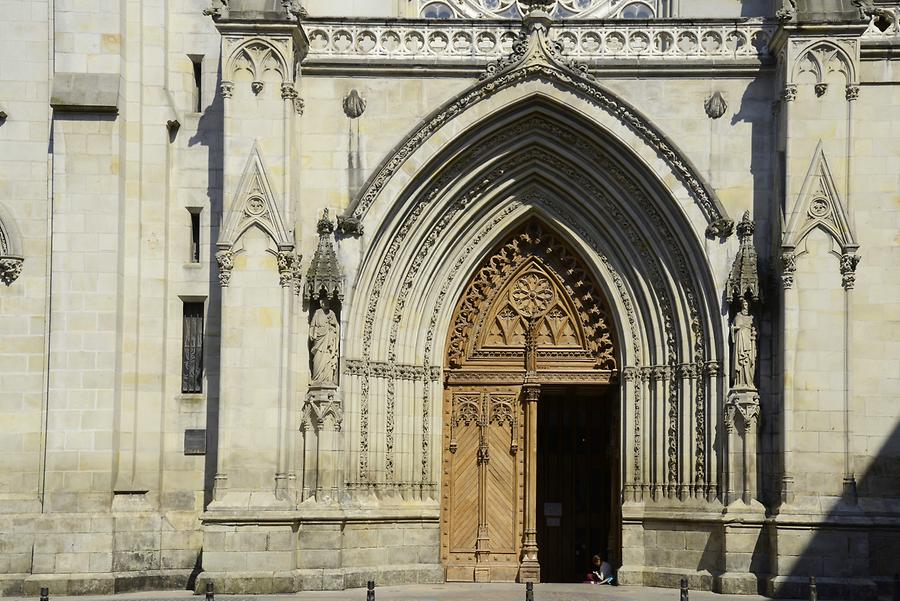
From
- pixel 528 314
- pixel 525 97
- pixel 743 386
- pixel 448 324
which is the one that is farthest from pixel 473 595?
pixel 525 97

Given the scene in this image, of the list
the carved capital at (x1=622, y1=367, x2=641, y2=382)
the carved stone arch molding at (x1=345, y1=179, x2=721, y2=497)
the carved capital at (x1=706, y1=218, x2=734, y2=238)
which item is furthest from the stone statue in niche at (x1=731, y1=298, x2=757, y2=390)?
the carved capital at (x1=622, y1=367, x2=641, y2=382)

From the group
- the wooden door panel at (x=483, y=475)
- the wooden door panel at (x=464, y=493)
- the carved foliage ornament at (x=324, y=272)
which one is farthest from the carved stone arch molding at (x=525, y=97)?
the wooden door panel at (x=464, y=493)

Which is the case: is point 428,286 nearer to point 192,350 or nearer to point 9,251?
point 192,350

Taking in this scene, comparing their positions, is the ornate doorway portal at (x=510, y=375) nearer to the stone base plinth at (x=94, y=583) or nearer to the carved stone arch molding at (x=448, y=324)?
the carved stone arch molding at (x=448, y=324)

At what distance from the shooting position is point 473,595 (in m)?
22.8

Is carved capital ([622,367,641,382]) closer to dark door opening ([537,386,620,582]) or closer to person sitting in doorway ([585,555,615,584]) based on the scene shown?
dark door opening ([537,386,620,582])

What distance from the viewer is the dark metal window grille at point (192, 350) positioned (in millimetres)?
24641

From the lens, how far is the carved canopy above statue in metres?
25.8

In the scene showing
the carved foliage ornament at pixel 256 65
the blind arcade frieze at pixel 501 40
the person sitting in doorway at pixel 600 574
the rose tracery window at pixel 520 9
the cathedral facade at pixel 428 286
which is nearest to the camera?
the cathedral facade at pixel 428 286

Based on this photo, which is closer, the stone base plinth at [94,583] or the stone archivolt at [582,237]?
the stone base plinth at [94,583]

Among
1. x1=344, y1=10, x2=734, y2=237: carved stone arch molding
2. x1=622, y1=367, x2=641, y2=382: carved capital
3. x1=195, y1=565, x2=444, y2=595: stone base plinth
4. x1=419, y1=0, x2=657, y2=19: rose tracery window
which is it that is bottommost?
x1=195, y1=565, x2=444, y2=595: stone base plinth

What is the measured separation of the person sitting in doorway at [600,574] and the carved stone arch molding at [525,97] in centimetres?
573

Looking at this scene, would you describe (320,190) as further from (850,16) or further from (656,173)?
(850,16)

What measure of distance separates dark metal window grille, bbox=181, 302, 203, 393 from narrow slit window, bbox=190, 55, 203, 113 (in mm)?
3216
